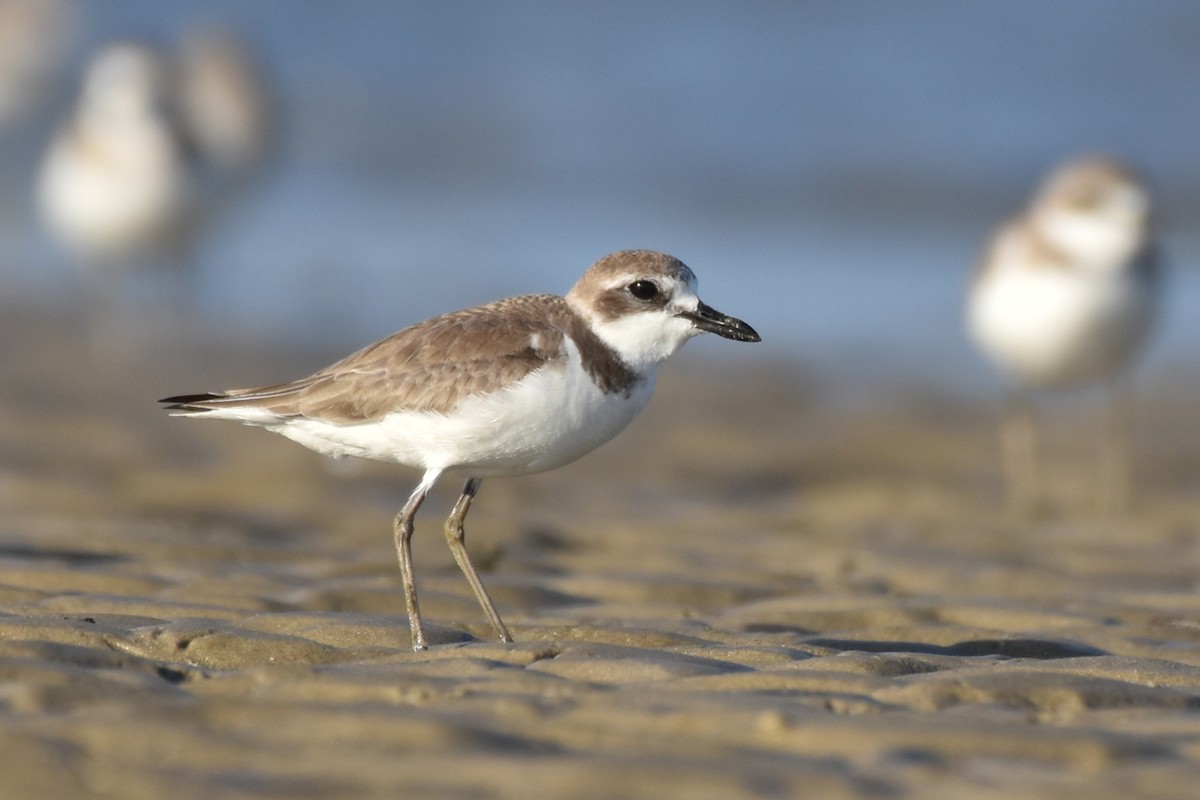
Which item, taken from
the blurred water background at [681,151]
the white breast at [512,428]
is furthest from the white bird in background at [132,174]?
the white breast at [512,428]

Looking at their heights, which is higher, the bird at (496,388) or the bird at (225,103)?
the bird at (225,103)

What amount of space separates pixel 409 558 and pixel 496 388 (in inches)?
24.2

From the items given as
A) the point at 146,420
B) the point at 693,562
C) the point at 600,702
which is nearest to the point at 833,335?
the point at 146,420

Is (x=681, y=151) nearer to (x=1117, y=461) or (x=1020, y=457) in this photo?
(x=1020, y=457)

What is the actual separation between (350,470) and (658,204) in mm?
9998

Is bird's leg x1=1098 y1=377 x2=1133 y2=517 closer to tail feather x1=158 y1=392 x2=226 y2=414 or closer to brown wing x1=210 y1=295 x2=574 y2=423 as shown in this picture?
brown wing x1=210 y1=295 x2=574 y2=423

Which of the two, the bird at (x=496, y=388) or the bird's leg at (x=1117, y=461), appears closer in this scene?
the bird at (x=496, y=388)

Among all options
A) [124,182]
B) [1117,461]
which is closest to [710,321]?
[1117,461]

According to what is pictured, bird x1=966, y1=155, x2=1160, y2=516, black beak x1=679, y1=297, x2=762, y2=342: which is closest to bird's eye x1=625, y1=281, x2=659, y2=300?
black beak x1=679, y1=297, x2=762, y2=342

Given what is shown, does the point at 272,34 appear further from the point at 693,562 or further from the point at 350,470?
the point at 693,562

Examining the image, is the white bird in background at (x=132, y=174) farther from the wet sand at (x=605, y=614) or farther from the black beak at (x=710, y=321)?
the black beak at (x=710, y=321)

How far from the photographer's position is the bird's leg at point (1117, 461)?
30.1ft

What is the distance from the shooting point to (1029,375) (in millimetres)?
10297

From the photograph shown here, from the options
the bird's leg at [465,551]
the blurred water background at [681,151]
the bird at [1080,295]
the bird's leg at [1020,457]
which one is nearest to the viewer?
the bird's leg at [465,551]
